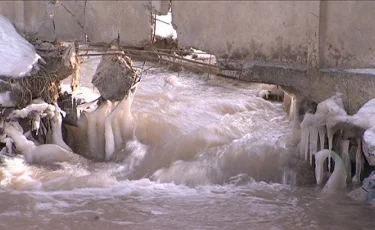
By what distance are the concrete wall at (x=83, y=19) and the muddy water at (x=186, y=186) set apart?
145cm

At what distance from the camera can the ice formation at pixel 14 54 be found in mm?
7738

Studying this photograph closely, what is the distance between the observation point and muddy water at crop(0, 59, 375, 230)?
632 centimetres

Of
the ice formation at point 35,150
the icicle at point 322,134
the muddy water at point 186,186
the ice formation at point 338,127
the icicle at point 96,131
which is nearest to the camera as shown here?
the muddy water at point 186,186

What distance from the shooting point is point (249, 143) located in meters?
8.12

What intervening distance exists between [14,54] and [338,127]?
390 centimetres

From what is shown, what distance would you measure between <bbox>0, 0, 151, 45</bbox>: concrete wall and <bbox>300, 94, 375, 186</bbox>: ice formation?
224 cm

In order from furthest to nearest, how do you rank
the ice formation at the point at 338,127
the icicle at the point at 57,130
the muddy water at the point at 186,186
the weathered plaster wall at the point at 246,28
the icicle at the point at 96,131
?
1. the icicle at the point at 96,131
2. the icicle at the point at 57,130
3. the weathered plaster wall at the point at 246,28
4. the ice formation at the point at 338,127
5. the muddy water at the point at 186,186

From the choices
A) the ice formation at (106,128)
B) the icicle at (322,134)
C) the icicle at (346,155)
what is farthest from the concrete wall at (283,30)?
the ice formation at (106,128)

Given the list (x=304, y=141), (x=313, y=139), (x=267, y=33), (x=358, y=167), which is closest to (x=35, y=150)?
(x=267, y=33)

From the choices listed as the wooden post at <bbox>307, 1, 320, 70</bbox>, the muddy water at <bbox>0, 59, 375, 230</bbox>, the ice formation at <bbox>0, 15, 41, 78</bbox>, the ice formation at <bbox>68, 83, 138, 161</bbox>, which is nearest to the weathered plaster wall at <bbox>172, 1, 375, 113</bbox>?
the wooden post at <bbox>307, 1, 320, 70</bbox>

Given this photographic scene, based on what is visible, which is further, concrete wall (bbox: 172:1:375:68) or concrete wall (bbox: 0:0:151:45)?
concrete wall (bbox: 0:0:151:45)

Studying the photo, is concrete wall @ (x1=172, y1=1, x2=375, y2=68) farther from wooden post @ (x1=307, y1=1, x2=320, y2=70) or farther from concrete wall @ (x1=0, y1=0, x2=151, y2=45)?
concrete wall @ (x1=0, y1=0, x2=151, y2=45)

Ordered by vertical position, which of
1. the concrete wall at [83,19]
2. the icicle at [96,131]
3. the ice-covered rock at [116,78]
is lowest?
the icicle at [96,131]

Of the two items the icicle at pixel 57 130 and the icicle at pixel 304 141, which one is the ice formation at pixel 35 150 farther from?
the icicle at pixel 304 141
